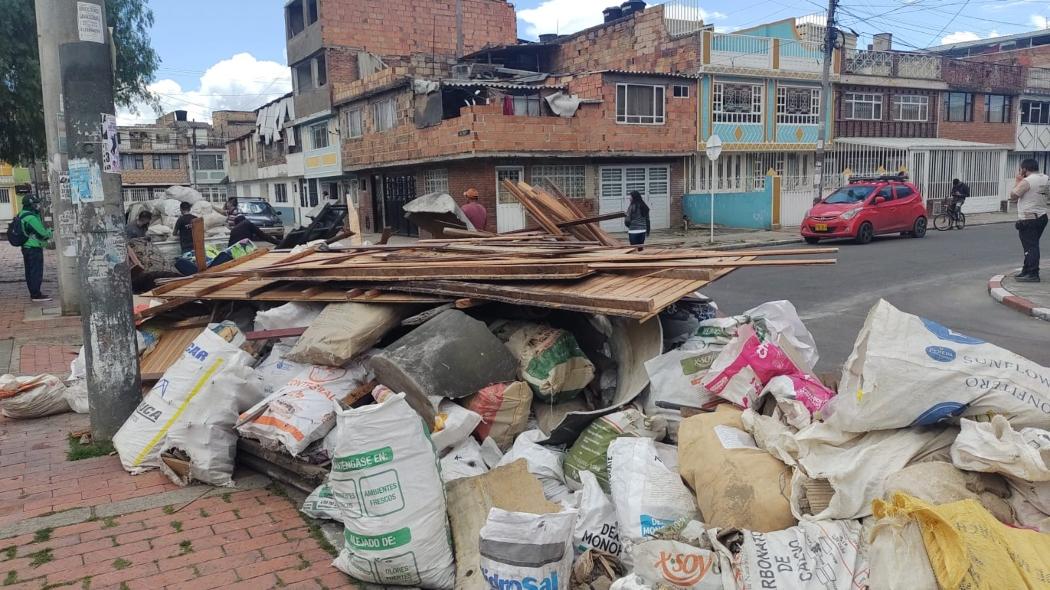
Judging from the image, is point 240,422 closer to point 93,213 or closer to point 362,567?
point 362,567

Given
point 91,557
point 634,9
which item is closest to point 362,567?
point 91,557

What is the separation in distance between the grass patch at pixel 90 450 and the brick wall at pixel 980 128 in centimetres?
3617

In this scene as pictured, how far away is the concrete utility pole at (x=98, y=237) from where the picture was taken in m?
4.60

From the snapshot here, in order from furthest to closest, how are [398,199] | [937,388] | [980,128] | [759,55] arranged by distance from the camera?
1. [980,128]
2. [759,55]
3. [398,199]
4. [937,388]

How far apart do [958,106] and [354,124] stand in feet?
88.2

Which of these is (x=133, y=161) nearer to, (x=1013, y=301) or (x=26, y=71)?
(x=26, y=71)

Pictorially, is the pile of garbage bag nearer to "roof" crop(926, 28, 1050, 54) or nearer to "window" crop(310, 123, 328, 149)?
"window" crop(310, 123, 328, 149)

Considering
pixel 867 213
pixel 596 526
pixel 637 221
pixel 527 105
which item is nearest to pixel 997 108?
pixel 867 213

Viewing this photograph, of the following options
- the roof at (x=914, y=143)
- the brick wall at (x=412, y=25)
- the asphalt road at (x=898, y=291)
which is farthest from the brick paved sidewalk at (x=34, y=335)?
the roof at (x=914, y=143)

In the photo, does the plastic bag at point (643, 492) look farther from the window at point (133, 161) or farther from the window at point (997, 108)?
the window at point (133, 161)

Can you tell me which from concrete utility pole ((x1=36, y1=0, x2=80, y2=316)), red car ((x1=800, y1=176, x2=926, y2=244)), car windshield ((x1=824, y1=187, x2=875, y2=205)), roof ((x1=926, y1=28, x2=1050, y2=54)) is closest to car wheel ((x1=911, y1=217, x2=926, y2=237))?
red car ((x1=800, y1=176, x2=926, y2=244))

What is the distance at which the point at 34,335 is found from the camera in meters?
8.81

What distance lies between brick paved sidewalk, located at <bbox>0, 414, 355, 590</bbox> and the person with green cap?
781 cm

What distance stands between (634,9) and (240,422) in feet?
94.9
